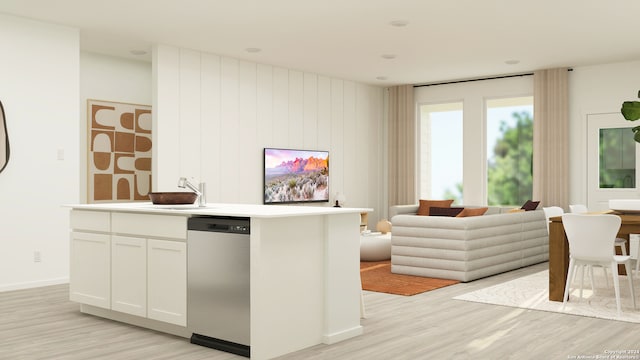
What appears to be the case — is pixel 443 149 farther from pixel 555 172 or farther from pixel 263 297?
pixel 263 297

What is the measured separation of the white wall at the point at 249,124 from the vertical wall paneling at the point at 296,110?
2cm

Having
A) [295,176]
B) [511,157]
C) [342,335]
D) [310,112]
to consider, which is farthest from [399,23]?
[511,157]

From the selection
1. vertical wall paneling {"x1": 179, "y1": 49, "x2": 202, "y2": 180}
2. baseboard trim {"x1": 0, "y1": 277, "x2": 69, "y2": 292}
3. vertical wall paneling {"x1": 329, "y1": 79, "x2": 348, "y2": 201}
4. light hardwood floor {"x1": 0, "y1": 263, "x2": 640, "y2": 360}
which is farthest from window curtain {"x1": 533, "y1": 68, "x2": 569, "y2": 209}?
baseboard trim {"x1": 0, "y1": 277, "x2": 69, "y2": 292}

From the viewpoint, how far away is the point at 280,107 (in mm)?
9375

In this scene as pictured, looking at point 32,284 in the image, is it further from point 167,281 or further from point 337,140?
point 337,140

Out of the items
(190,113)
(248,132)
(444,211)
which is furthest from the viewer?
(444,211)

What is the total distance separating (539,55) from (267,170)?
409cm

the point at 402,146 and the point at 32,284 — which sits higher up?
the point at 402,146

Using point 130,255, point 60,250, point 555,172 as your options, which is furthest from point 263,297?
point 555,172

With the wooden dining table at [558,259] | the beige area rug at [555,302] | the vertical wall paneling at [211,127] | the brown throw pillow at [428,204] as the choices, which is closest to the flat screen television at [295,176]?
the vertical wall paneling at [211,127]

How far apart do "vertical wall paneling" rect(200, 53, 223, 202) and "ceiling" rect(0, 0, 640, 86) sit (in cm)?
27

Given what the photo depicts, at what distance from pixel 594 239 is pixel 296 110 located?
18.3 feet

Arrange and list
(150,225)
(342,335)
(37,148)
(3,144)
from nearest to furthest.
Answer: (342,335) < (150,225) < (3,144) < (37,148)

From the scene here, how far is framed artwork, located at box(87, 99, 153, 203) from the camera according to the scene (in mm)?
8164
